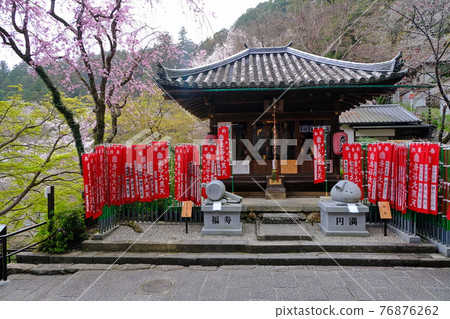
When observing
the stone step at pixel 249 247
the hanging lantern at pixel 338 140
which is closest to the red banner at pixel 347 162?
the hanging lantern at pixel 338 140

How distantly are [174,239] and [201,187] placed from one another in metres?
1.78

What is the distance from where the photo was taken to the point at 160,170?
7426 millimetres

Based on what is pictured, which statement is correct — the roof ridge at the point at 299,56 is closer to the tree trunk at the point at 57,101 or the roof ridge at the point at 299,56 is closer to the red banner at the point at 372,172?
the red banner at the point at 372,172

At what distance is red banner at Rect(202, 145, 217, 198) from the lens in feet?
25.2

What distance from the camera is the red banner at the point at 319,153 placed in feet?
28.0

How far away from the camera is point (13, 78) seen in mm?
31203

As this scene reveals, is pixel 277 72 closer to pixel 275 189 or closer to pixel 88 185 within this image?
pixel 275 189

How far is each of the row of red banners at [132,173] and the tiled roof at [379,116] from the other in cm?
1597

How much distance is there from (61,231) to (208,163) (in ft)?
13.9

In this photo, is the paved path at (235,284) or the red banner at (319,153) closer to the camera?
the paved path at (235,284)

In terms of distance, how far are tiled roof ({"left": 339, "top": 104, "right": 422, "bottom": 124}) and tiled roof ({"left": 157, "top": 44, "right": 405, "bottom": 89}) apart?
415 inches

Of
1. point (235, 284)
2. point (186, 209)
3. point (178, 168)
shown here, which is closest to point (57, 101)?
point (178, 168)

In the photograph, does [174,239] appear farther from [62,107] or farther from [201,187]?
[62,107]

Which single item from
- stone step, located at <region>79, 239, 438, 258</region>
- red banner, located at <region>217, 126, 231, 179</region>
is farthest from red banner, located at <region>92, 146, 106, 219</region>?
red banner, located at <region>217, 126, 231, 179</region>
